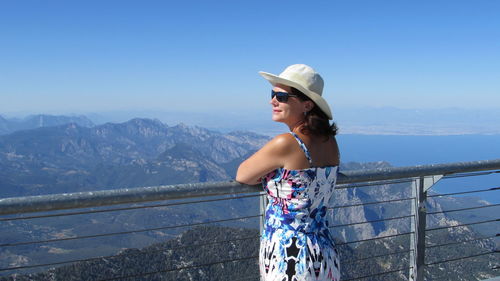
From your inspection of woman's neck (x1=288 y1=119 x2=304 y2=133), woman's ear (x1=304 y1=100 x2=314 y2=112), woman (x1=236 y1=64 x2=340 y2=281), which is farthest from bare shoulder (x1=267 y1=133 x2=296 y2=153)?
woman's ear (x1=304 y1=100 x2=314 y2=112)

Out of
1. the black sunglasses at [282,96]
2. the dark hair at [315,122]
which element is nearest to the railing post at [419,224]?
the dark hair at [315,122]

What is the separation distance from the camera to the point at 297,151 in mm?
2428

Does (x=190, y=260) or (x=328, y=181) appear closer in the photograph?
(x=328, y=181)

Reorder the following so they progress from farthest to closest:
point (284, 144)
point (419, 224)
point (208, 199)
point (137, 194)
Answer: point (419, 224) < point (208, 199) < point (137, 194) < point (284, 144)

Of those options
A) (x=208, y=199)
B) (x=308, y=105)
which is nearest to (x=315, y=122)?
(x=308, y=105)

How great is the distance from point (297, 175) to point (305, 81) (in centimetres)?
54

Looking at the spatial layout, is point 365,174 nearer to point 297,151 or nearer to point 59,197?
point 297,151

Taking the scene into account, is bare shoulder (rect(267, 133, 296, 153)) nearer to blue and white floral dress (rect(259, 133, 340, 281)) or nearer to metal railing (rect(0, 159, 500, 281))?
blue and white floral dress (rect(259, 133, 340, 281))

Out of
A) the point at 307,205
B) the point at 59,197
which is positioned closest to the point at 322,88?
the point at 307,205

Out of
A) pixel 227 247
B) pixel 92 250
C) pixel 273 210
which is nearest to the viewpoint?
pixel 273 210

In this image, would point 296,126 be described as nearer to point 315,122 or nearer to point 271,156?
point 315,122

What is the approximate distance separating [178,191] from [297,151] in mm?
867

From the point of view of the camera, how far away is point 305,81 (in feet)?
8.13

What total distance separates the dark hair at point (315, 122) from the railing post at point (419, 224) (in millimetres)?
1692
